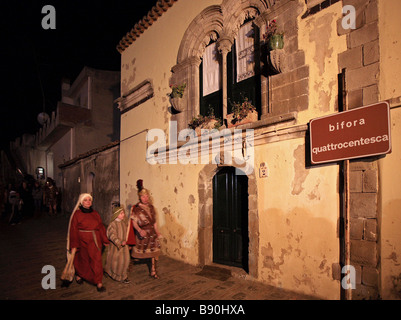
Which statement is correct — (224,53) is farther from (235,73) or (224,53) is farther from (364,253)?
(364,253)

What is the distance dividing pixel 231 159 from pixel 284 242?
1.95 metres

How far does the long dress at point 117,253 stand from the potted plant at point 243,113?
317 cm

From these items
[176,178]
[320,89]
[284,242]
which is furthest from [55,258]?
[320,89]

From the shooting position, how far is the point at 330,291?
3.90 m

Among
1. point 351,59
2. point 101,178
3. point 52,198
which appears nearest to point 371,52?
point 351,59

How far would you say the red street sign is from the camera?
3.17 metres

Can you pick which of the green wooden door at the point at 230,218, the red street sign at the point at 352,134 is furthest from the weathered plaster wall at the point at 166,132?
the red street sign at the point at 352,134

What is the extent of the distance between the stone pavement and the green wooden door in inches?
16.8

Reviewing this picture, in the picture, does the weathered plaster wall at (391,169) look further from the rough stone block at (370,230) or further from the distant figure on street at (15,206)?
the distant figure on street at (15,206)

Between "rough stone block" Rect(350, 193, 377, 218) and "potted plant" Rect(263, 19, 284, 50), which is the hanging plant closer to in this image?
"potted plant" Rect(263, 19, 284, 50)

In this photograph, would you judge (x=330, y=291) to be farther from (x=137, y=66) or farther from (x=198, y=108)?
(x=137, y=66)

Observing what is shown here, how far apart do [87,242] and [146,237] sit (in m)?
1.10

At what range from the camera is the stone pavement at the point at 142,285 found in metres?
4.27

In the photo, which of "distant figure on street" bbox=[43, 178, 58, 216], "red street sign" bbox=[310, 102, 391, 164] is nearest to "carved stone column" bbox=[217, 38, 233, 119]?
"red street sign" bbox=[310, 102, 391, 164]
